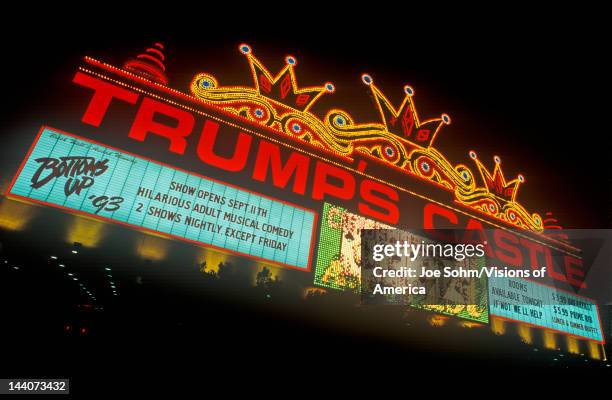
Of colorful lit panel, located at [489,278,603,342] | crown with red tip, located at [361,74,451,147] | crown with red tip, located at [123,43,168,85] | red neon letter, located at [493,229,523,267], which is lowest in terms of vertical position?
colorful lit panel, located at [489,278,603,342]

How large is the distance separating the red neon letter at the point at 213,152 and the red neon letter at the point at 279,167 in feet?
1.42

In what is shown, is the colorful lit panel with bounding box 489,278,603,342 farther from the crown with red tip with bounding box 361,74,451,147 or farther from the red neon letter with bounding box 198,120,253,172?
the red neon letter with bounding box 198,120,253,172

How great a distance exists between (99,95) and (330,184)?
7.07 metres

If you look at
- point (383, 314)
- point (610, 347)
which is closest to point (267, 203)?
point (383, 314)

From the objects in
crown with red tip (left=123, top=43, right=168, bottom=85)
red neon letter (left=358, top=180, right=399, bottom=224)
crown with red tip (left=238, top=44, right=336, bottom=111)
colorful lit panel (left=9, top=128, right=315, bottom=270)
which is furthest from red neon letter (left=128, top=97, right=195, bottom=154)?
red neon letter (left=358, top=180, right=399, bottom=224)

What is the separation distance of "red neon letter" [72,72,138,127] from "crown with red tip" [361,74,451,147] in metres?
8.93

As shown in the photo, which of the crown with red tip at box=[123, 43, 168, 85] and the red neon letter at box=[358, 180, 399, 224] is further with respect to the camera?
the red neon letter at box=[358, 180, 399, 224]

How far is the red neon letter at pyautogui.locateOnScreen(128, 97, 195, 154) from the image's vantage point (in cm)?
976

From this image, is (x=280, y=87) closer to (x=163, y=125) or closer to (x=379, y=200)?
(x=163, y=125)

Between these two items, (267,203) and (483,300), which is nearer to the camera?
(267,203)

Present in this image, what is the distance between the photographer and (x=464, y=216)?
550 inches

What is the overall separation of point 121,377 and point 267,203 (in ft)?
29.3

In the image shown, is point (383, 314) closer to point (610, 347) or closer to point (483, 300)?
point (483, 300)

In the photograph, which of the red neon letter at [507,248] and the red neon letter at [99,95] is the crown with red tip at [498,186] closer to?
the red neon letter at [507,248]
